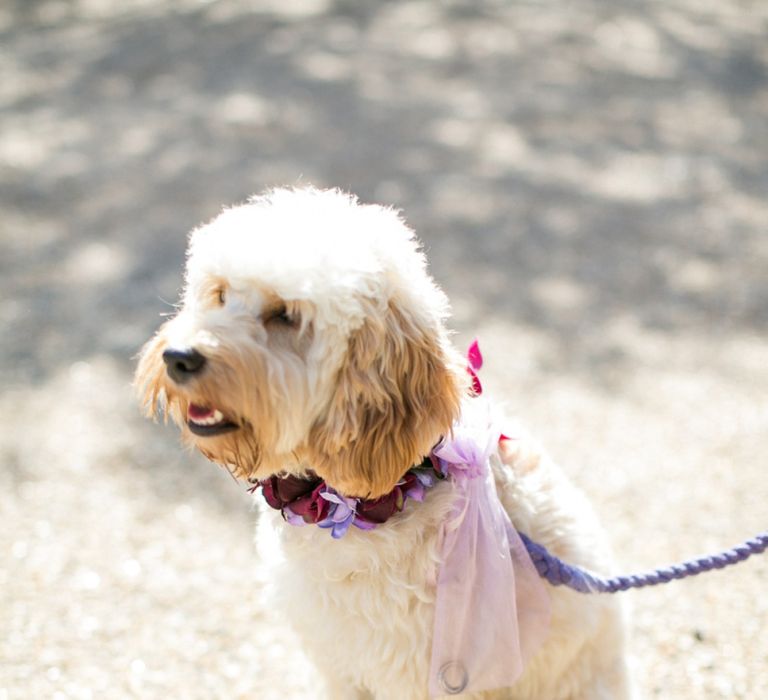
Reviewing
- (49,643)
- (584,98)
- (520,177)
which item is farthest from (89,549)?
(584,98)

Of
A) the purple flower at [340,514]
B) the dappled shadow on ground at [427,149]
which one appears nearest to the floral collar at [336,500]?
the purple flower at [340,514]

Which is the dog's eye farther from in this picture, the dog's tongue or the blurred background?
the blurred background

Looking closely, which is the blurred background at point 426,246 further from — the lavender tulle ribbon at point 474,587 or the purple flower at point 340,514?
the purple flower at point 340,514

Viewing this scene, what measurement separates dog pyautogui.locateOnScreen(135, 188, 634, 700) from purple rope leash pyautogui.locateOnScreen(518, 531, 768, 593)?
0.07 meters

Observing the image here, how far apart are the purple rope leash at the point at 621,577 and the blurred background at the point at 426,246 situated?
878 mm

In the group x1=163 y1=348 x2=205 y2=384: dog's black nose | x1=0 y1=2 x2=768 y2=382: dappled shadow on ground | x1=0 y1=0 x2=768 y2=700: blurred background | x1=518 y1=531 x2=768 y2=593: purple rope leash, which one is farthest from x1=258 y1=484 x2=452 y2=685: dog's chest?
x1=0 y1=2 x2=768 y2=382: dappled shadow on ground

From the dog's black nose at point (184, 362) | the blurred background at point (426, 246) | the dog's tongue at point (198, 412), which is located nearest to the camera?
the dog's black nose at point (184, 362)

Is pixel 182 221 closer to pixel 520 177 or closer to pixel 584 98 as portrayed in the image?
pixel 520 177

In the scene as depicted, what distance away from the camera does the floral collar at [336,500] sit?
2.02 meters

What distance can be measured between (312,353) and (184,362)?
0.95 feet

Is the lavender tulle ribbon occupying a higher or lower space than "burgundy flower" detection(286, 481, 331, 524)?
lower

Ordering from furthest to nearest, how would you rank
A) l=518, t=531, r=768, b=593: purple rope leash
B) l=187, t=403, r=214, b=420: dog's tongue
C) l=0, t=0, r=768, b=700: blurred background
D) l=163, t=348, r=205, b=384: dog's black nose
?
l=0, t=0, r=768, b=700: blurred background
l=518, t=531, r=768, b=593: purple rope leash
l=187, t=403, r=214, b=420: dog's tongue
l=163, t=348, r=205, b=384: dog's black nose

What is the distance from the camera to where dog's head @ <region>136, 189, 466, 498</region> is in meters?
1.86

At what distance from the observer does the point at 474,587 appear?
206 cm
